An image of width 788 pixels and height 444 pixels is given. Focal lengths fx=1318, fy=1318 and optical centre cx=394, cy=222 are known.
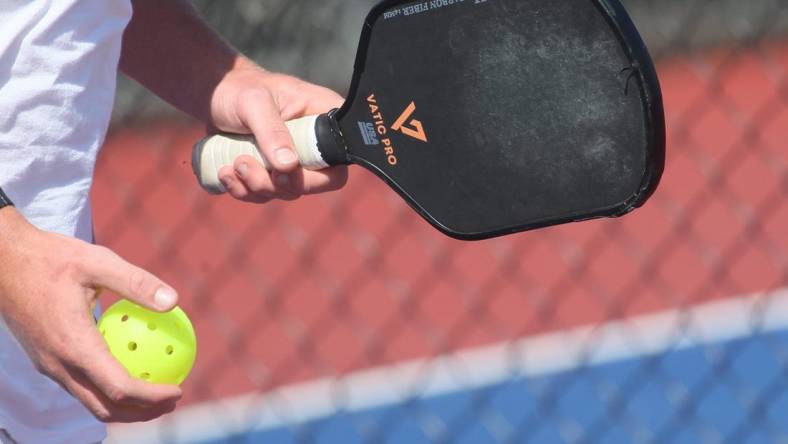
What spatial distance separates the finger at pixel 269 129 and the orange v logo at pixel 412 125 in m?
0.10

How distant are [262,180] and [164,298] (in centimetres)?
35

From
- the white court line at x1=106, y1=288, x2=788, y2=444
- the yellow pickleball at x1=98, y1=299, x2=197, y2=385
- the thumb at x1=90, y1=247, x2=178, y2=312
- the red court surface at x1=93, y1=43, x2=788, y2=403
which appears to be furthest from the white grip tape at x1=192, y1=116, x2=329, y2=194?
the red court surface at x1=93, y1=43, x2=788, y2=403

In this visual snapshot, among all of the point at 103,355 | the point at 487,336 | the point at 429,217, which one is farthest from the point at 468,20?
the point at 487,336

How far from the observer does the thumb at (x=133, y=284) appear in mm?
945

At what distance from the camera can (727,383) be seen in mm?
3230

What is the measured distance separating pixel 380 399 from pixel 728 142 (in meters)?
2.73

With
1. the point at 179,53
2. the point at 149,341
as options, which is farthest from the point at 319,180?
the point at 149,341

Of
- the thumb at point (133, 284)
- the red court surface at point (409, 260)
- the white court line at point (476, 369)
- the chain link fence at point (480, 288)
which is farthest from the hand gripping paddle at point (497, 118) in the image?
the red court surface at point (409, 260)

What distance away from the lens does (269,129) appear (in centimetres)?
126

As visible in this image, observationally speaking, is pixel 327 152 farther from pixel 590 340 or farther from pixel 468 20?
pixel 590 340

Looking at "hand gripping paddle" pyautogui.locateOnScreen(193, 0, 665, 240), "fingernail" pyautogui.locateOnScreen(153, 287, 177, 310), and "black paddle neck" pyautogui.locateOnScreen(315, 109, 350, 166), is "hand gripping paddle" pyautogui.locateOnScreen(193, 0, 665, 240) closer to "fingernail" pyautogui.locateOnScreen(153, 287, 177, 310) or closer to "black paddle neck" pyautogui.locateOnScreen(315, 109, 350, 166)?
"black paddle neck" pyautogui.locateOnScreen(315, 109, 350, 166)

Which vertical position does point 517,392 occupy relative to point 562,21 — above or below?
below

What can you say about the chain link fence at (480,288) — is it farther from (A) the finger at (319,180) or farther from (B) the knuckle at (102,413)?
(B) the knuckle at (102,413)

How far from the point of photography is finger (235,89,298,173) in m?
1.25
